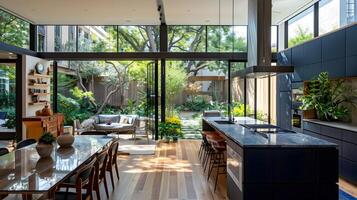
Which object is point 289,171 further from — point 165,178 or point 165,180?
point 165,178

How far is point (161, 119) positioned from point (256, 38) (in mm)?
4939

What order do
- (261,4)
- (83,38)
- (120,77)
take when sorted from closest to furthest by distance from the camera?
1. (261,4)
2. (83,38)
3. (120,77)

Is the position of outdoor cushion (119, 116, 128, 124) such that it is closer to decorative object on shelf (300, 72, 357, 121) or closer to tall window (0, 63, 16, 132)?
tall window (0, 63, 16, 132)

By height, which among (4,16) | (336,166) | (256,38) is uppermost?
(4,16)

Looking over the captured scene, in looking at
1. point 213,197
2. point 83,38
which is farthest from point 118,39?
point 213,197

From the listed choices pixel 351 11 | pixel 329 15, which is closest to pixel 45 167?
pixel 351 11

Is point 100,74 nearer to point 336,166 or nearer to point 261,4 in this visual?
point 261,4

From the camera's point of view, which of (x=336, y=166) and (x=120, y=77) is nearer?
(x=336, y=166)

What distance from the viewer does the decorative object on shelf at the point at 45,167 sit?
113 inches

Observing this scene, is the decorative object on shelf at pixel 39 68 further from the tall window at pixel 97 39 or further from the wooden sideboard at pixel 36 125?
the wooden sideboard at pixel 36 125

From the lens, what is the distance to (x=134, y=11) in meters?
7.88

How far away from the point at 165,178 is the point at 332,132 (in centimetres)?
293

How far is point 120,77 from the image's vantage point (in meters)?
10.4

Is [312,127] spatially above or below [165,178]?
above
